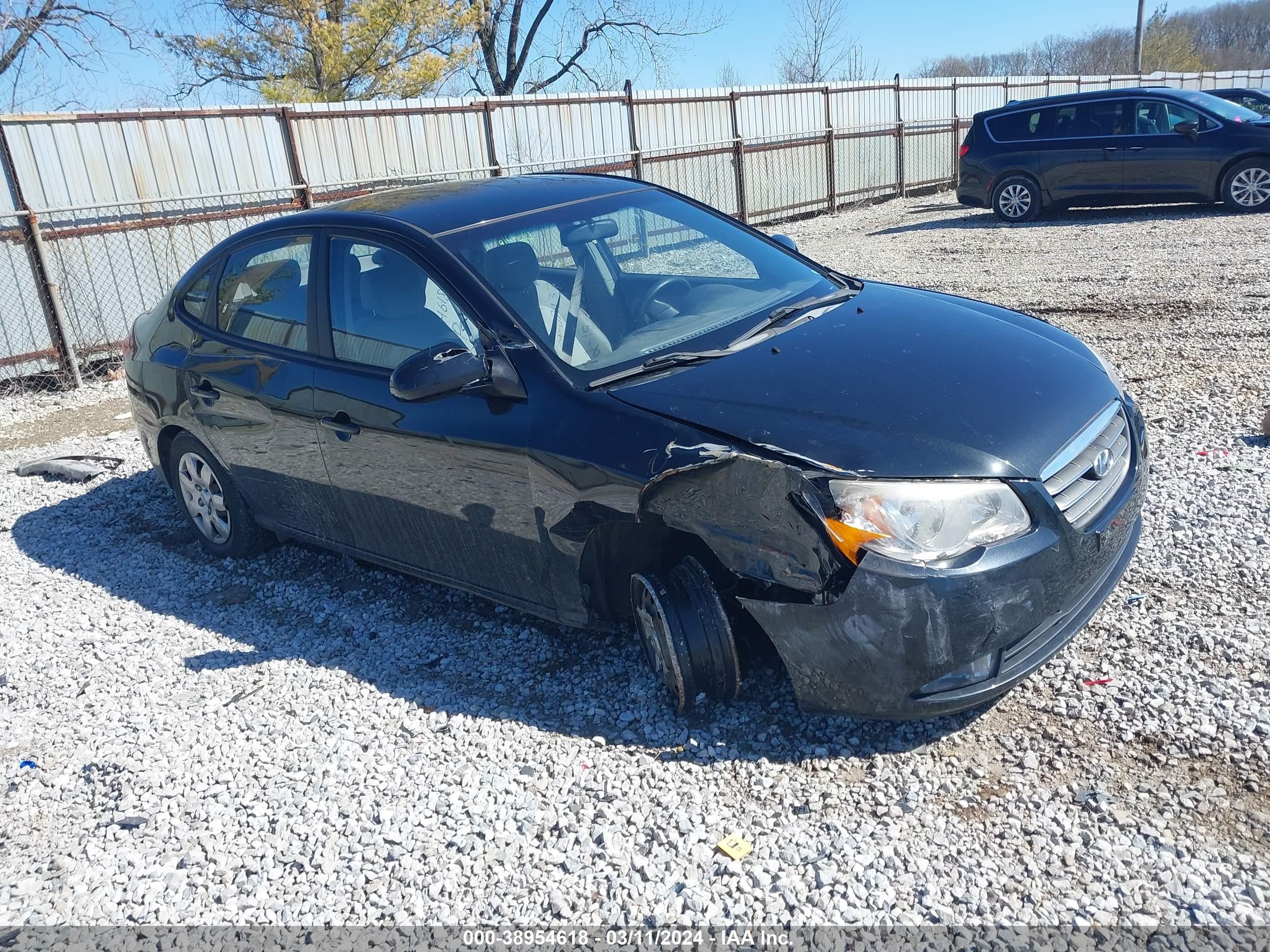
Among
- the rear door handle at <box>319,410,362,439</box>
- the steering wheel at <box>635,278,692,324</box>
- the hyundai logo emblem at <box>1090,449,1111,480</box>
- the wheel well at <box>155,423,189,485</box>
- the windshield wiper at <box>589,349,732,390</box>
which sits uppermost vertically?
the steering wheel at <box>635,278,692,324</box>

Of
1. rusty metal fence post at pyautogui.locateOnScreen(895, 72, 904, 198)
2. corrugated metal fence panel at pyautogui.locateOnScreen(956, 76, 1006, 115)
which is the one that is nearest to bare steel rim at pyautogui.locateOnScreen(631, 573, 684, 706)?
rusty metal fence post at pyautogui.locateOnScreen(895, 72, 904, 198)

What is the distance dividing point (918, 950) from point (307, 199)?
10889mm

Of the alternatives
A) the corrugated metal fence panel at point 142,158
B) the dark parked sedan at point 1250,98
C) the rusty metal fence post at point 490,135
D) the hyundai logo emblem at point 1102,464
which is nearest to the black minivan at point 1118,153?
the dark parked sedan at point 1250,98

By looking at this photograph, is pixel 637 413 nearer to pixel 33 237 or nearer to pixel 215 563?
pixel 215 563

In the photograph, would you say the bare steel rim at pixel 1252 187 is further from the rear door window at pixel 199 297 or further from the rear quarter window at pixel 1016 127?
the rear door window at pixel 199 297

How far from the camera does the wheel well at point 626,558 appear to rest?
10.7 ft

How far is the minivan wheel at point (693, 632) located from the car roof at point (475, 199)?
172 centimetres

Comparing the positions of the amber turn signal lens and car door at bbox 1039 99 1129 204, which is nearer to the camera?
the amber turn signal lens

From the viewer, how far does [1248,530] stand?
13.7 ft

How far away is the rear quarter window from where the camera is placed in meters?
14.4

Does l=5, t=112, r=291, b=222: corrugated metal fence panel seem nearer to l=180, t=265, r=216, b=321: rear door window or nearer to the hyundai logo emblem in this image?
l=180, t=265, r=216, b=321: rear door window

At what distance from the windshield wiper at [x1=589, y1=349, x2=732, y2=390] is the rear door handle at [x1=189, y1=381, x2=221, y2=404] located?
2.34 m

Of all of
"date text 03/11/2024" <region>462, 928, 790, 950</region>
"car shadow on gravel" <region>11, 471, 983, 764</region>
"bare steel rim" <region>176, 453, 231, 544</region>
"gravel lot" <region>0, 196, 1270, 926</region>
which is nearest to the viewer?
"date text 03/11/2024" <region>462, 928, 790, 950</region>

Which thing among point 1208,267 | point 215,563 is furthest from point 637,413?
point 1208,267
